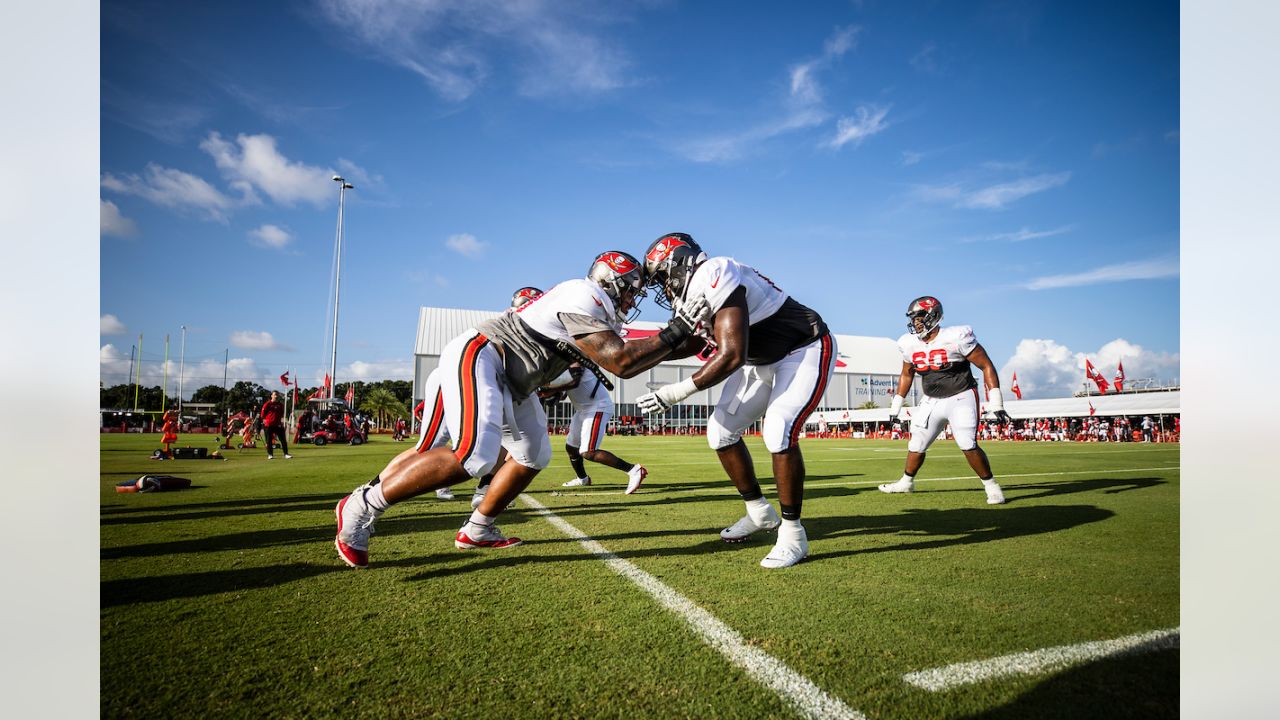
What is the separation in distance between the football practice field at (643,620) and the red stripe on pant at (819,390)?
0.91 meters

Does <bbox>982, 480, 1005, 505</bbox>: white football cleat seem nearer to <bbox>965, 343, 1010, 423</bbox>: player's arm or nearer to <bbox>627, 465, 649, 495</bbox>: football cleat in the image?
<bbox>965, 343, 1010, 423</bbox>: player's arm

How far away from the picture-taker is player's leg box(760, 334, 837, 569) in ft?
13.4

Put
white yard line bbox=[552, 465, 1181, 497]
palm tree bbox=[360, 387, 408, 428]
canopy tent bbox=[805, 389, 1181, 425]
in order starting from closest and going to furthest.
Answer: white yard line bbox=[552, 465, 1181, 497] → canopy tent bbox=[805, 389, 1181, 425] → palm tree bbox=[360, 387, 408, 428]

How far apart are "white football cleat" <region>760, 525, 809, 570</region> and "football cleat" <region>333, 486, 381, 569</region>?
Answer: 270 centimetres

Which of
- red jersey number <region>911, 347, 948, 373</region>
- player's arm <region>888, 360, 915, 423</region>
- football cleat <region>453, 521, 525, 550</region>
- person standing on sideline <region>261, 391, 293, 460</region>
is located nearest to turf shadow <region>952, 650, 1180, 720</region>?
football cleat <region>453, 521, 525, 550</region>

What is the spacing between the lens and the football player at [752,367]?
400cm

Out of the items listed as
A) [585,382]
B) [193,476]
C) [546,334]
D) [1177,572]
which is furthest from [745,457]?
[193,476]

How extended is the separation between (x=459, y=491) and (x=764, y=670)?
6.96 meters

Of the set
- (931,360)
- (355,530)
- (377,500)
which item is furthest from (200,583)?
(931,360)

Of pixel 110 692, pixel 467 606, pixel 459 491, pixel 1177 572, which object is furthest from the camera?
pixel 459 491

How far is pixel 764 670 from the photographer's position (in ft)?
7.53

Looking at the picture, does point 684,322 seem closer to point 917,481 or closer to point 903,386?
point 903,386

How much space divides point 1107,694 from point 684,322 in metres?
2.72

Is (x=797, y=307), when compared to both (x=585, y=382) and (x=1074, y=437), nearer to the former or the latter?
(x=585, y=382)
